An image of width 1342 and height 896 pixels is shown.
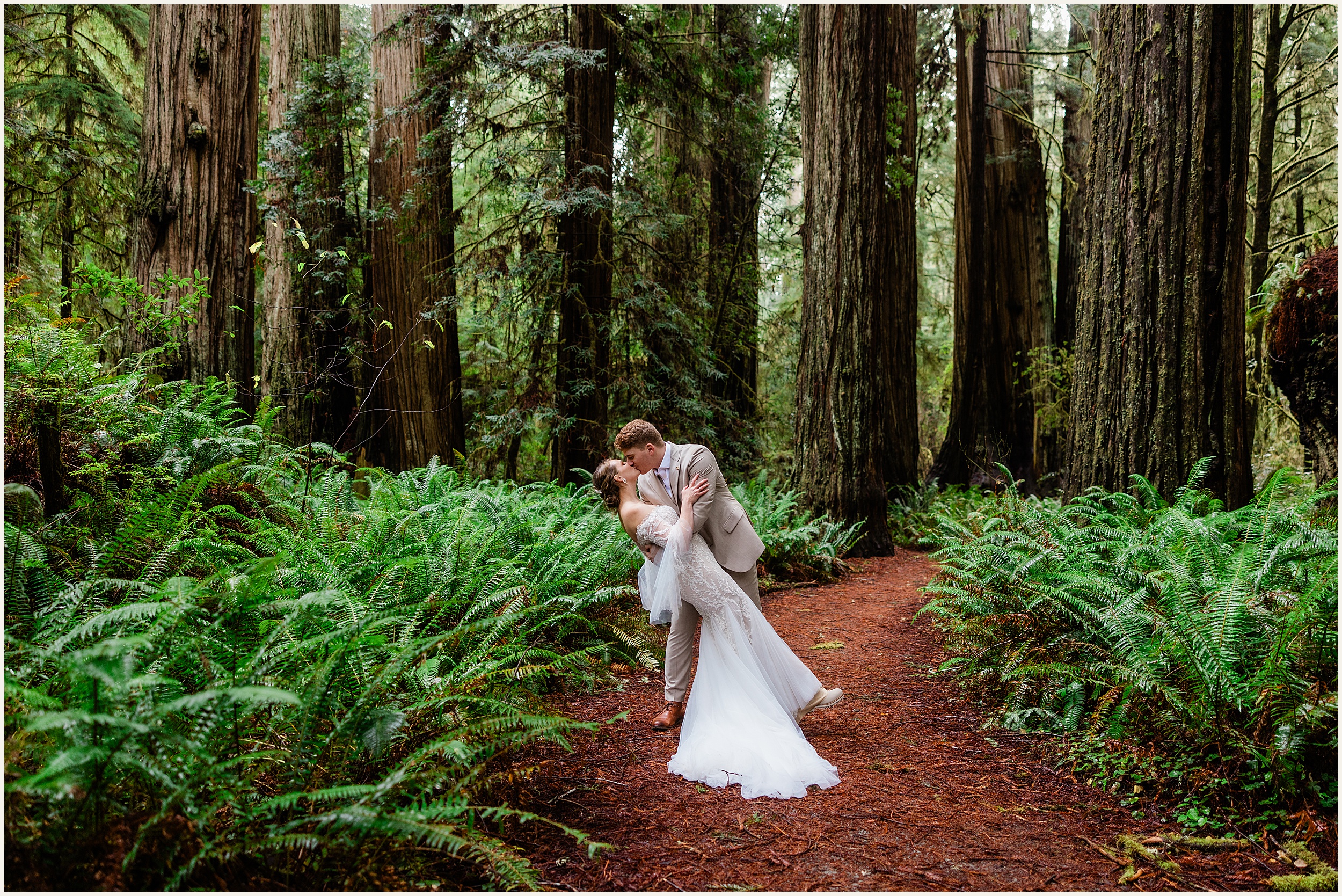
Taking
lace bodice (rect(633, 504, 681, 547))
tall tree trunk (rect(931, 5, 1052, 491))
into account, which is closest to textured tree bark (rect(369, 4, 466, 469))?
lace bodice (rect(633, 504, 681, 547))

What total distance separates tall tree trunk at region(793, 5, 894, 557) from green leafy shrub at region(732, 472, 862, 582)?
0.39 meters

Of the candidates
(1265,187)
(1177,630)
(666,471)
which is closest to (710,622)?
(666,471)

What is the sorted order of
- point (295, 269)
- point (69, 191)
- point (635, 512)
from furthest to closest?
point (69, 191)
point (295, 269)
point (635, 512)

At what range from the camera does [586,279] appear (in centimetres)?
997

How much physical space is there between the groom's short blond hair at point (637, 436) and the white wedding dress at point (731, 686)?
0.40 m

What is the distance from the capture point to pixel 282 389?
992 centimetres

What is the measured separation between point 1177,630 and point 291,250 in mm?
10140

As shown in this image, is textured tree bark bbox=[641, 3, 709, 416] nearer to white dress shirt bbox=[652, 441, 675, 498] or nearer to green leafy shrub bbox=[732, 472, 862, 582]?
green leafy shrub bbox=[732, 472, 862, 582]

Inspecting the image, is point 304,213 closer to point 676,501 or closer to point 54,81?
point 54,81

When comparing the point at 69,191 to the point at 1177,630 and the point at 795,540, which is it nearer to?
the point at 795,540

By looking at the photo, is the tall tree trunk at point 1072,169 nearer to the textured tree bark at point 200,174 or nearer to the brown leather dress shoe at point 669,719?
the brown leather dress shoe at point 669,719

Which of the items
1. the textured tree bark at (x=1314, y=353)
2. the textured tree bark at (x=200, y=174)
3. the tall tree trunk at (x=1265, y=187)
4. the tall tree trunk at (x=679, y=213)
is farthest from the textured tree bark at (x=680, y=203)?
the tall tree trunk at (x=1265, y=187)

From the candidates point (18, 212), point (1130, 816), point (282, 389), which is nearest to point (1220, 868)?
point (1130, 816)

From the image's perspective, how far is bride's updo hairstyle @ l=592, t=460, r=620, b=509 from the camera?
14.1ft
